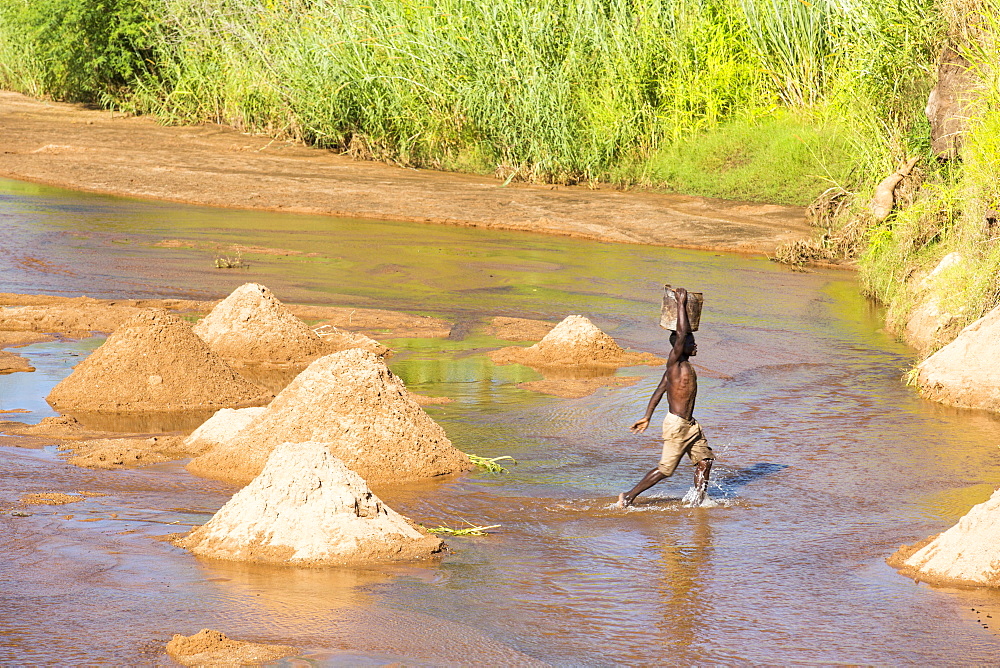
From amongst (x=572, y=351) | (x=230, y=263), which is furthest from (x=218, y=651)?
(x=230, y=263)

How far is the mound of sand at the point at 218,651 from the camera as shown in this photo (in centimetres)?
466

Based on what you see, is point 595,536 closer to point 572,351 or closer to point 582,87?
point 572,351

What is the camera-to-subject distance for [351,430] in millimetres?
7398

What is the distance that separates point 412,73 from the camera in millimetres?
20875

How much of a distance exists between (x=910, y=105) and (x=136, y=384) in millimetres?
9994

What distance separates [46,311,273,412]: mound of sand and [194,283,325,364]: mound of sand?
102cm

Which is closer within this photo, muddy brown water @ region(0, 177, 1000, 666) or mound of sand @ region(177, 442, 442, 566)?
muddy brown water @ region(0, 177, 1000, 666)

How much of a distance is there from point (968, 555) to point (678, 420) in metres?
1.61

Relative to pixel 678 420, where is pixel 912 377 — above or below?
below

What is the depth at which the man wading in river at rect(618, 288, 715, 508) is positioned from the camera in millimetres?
6727

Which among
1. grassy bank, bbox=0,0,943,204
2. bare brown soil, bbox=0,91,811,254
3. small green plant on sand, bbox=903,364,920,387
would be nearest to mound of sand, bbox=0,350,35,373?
small green plant on sand, bbox=903,364,920,387

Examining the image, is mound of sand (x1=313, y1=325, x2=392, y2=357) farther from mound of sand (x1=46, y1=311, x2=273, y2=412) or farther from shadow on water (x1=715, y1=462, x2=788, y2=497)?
shadow on water (x1=715, y1=462, x2=788, y2=497)

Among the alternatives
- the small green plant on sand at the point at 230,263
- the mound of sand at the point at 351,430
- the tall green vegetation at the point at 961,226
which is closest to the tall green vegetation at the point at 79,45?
the small green plant on sand at the point at 230,263

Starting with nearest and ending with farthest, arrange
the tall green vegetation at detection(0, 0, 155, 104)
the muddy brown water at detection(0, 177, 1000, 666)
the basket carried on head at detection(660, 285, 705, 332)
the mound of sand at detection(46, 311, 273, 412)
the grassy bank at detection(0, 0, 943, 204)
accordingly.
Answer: the muddy brown water at detection(0, 177, 1000, 666) < the basket carried on head at detection(660, 285, 705, 332) < the mound of sand at detection(46, 311, 273, 412) < the grassy bank at detection(0, 0, 943, 204) < the tall green vegetation at detection(0, 0, 155, 104)
